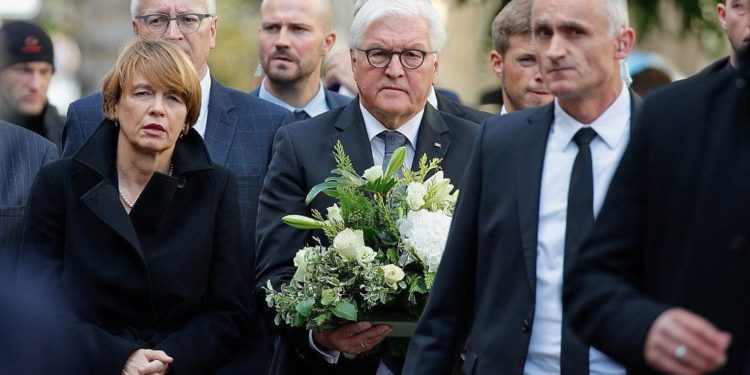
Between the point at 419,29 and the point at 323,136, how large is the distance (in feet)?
1.99

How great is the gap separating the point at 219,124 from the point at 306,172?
107 centimetres

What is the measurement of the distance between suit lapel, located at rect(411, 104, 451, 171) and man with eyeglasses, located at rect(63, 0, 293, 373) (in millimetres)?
903

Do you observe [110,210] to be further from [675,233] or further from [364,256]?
[675,233]

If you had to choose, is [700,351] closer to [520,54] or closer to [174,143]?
[174,143]

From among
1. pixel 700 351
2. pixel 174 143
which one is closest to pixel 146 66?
pixel 174 143

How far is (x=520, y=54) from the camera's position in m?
7.82

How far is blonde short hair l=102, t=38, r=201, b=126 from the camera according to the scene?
6.79 metres

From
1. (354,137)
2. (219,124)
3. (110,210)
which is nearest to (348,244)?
(354,137)

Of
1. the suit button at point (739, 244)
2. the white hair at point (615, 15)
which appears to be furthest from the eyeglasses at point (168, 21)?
the suit button at point (739, 244)

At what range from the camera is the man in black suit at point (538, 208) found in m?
5.18

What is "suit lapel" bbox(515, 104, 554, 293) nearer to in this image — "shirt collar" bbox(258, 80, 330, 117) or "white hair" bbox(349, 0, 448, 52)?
"white hair" bbox(349, 0, 448, 52)

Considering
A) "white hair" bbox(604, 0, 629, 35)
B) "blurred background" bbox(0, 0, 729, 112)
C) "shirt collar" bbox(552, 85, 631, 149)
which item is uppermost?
"white hair" bbox(604, 0, 629, 35)

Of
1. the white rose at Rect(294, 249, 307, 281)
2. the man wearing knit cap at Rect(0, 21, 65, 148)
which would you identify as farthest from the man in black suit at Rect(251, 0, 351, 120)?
the white rose at Rect(294, 249, 307, 281)

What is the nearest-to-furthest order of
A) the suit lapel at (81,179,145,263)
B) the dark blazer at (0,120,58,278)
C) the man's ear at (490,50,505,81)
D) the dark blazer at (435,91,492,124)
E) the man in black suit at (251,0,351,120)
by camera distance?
the suit lapel at (81,179,145,263)
the dark blazer at (0,120,58,278)
the dark blazer at (435,91,492,124)
the man's ear at (490,50,505,81)
the man in black suit at (251,0,351,120)
